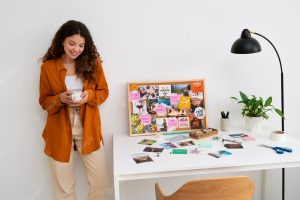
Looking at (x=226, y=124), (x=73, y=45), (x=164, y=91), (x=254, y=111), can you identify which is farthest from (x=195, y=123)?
(x=73, y=45)

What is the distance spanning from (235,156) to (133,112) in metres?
Answer: 0.78

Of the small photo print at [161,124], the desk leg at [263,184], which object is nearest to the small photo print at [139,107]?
the small photo print at [161,124]

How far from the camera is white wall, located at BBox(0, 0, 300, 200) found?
1.99m

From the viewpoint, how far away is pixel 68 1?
1.97m

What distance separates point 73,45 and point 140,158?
31.4 inches

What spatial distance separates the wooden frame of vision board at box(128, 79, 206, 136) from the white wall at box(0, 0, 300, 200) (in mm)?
73

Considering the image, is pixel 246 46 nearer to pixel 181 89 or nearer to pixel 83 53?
pixel 181 89

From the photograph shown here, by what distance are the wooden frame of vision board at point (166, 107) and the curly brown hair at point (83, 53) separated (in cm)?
33

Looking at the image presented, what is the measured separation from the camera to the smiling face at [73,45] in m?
1.78

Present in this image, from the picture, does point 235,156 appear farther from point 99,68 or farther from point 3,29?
point 3,29

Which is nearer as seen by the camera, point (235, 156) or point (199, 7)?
point (235, 156)

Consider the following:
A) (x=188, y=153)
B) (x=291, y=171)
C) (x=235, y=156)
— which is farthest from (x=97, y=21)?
(x=291, y=171)

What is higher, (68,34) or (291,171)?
(68,34)

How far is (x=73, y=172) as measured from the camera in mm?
2043
